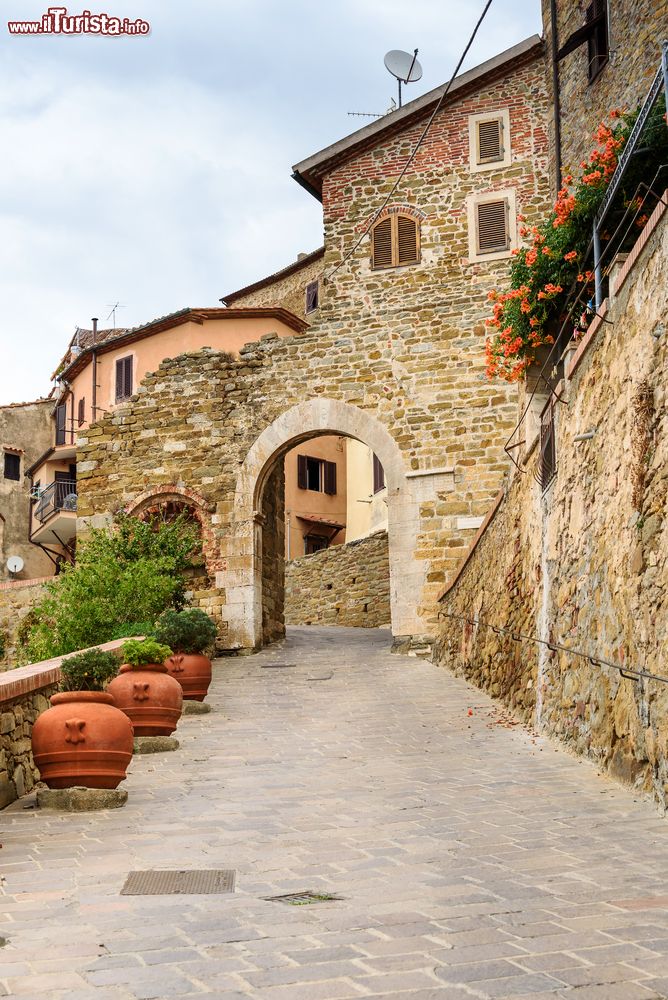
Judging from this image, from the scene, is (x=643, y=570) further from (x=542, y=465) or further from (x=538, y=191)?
(x=538, y=191)

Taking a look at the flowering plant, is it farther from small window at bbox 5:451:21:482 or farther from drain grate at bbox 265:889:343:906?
small window at bbox 5:451:21:482

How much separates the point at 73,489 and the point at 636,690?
95.8 ft

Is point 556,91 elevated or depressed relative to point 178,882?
elevated

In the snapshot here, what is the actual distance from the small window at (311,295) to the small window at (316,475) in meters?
4.32

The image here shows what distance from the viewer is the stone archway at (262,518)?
17.2 m

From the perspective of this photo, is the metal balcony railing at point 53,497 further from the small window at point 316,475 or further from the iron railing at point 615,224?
the iron railing at point 615,224

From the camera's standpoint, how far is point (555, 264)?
1083cm

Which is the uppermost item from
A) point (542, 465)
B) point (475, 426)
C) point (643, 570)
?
point (475, 426)

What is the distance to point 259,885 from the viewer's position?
5484 millimetres

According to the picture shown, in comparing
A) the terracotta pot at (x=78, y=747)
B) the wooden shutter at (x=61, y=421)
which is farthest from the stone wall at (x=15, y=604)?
the terracotta pot at (x=78, y=747)

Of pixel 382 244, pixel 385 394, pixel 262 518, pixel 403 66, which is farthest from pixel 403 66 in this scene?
pixel 262 518

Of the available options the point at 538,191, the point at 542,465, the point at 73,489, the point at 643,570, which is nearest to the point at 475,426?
the point at 538,191

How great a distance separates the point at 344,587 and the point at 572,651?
52.2 feet

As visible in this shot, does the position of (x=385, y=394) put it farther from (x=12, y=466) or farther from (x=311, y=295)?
(x=12, y=466)
